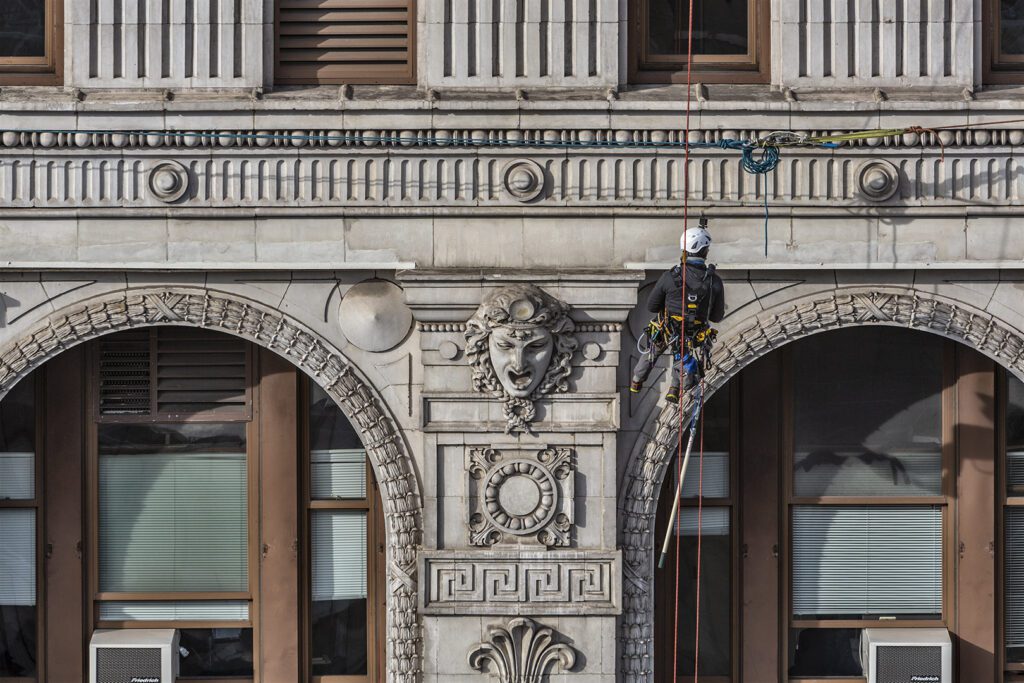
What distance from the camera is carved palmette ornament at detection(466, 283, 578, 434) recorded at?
1248 cm

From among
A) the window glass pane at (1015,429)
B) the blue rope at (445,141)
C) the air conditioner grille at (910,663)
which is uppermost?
the blue rope at (445,141)

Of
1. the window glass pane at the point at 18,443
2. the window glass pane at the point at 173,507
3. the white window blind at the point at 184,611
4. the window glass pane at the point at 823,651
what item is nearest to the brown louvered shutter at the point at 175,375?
the window glass pane at the point at 173,507

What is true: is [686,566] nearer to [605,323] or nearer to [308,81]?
[605,323]

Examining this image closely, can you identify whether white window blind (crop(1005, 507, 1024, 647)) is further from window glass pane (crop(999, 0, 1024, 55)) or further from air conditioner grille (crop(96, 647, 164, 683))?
air conditioner grille (crop(96, 647, 164, 683))

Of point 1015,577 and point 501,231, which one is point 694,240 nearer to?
point 501,231

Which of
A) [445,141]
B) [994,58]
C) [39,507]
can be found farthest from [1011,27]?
[39,507]

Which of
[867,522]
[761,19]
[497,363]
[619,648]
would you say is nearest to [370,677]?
[619,648]

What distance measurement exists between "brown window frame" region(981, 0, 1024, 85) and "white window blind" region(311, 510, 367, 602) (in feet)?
23.4

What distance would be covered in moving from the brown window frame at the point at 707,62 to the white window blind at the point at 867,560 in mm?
4126

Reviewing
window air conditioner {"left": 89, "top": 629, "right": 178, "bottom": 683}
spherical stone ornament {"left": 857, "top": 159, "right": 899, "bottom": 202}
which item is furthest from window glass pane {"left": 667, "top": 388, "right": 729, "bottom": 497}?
window air conditioner {"left": 89, "top": 629, "right": 178, "bottom": 683}

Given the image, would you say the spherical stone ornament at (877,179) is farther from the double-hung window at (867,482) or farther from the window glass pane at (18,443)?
the window glass pane at (18,443)

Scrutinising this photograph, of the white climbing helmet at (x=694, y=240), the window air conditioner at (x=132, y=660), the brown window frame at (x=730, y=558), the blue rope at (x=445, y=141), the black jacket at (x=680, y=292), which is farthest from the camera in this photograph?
the brown window frame at (x=730, y=558)

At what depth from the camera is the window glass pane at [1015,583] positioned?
1409 cm

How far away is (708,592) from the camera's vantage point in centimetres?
1419
